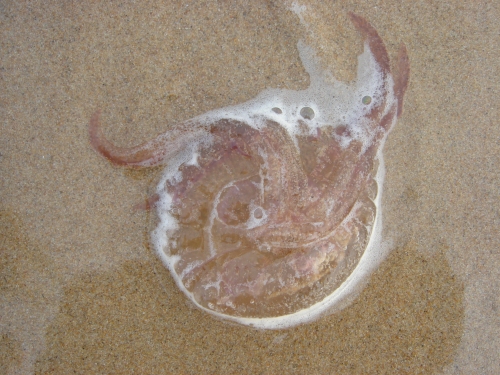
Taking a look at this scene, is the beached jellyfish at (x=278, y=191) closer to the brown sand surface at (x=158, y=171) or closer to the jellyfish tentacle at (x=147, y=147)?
the jellyfish tentacle at (x=147, y=147)

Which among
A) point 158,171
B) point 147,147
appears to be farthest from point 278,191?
point 147,147

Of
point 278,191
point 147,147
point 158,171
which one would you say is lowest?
point 278,191

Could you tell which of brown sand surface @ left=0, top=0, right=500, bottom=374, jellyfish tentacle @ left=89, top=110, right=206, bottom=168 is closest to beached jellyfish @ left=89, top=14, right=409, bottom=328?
jellyfish tentacle @ left=89, top=110, right=206, bottom=168

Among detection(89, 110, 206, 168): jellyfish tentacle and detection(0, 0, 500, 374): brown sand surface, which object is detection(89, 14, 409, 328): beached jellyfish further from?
detection(0, 0, 500, 374): brown sand surface

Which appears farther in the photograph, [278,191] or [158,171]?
[158,171]

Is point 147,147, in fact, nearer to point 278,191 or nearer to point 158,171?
point 158,171

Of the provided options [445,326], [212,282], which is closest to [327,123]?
[212,282]

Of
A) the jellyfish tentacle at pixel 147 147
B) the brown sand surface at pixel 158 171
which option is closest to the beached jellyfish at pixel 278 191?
the jellyfish tentacle at pixel 147 147

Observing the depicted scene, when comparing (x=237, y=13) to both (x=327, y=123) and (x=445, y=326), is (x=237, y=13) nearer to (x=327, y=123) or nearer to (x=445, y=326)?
(x=327, y=123)
